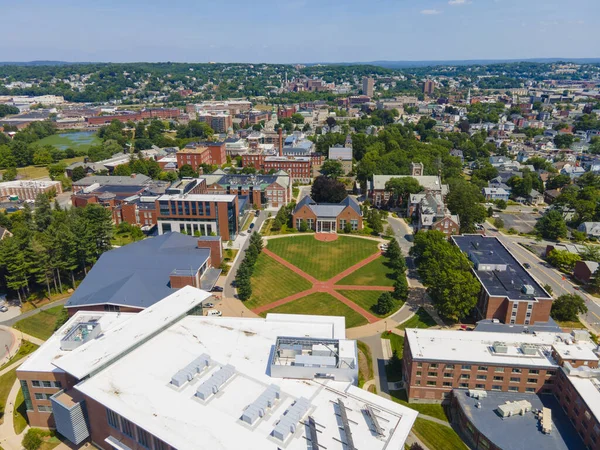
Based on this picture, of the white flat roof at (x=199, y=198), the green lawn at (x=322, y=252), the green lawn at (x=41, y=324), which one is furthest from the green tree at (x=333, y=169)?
the green lawn at (x=41, y=324)

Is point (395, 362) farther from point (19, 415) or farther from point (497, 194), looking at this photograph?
point (497, 194)

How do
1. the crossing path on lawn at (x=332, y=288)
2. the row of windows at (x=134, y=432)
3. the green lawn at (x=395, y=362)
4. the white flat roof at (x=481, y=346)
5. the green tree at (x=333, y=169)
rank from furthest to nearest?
the green tree at (x=333, y=169), the crossing path on lawn at (x=332, y=288), the green lawn at (x=395, y=362), the white flat roof at (x=481, y=346), the row of windows at (x=134, y=432)

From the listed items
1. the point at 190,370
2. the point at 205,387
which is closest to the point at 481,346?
the point at 205,387

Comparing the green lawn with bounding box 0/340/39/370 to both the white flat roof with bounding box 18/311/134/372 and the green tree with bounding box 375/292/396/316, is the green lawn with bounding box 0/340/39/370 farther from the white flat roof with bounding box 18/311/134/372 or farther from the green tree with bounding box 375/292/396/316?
the green tree with bounding box 375/292/396/316

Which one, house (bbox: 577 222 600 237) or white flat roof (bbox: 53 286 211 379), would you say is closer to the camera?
white flat roof (bbox: 53 286 211 379)

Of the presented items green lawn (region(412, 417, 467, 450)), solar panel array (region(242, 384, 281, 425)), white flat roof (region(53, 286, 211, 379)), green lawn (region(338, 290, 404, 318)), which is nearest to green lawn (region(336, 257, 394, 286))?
green lawn (region(338, 290, 404, 318))

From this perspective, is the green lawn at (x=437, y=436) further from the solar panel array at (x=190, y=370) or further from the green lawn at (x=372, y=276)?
the green lawn at (x=372, y=276)
